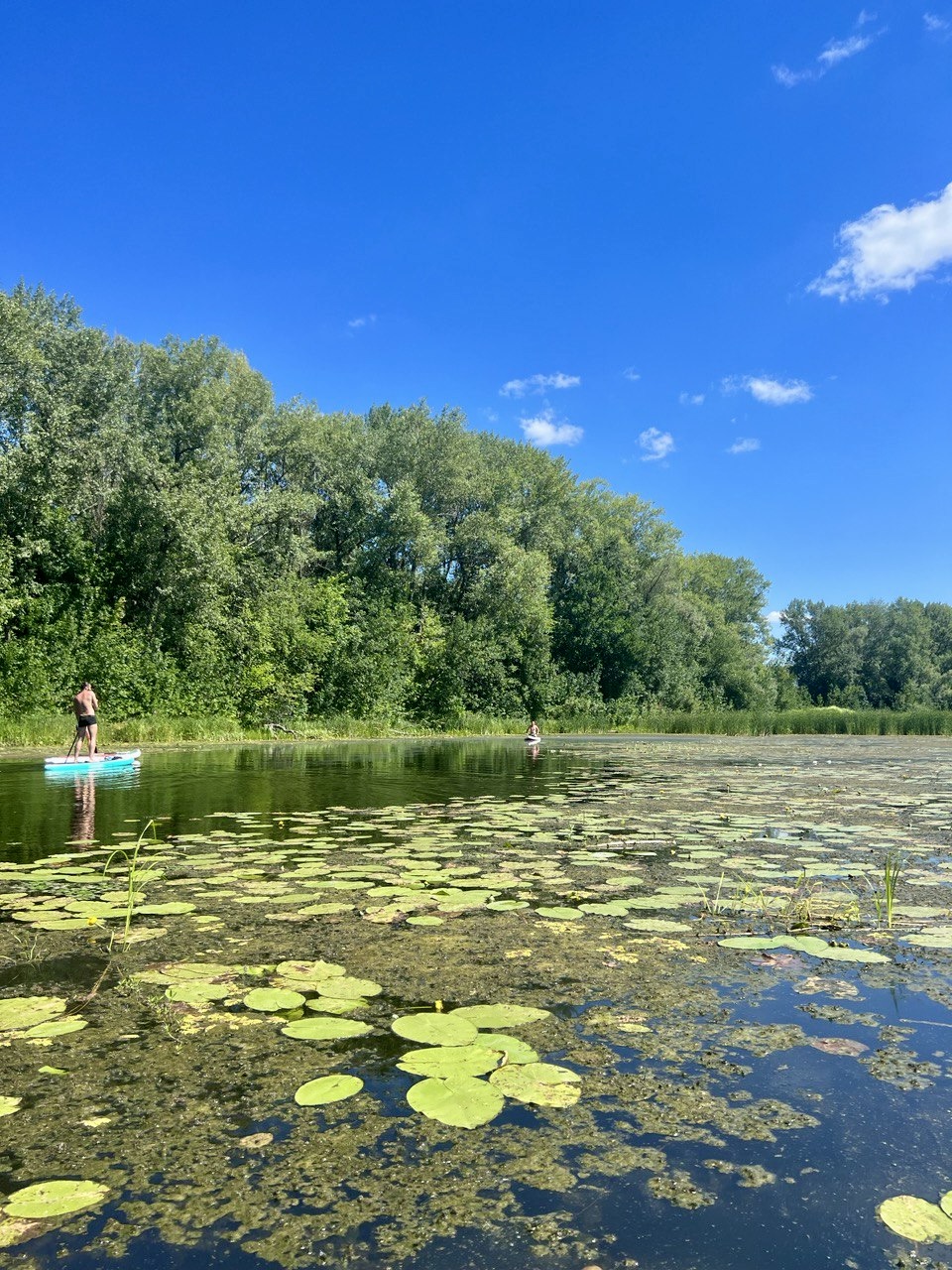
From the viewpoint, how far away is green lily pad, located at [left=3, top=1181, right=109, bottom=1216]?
5.27 feet

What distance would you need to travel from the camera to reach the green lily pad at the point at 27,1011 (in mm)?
2570

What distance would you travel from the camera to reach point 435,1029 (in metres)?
2.48

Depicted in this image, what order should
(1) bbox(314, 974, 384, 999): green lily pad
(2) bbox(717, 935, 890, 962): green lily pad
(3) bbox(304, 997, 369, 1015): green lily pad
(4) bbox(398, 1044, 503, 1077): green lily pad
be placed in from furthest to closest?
(2) bbox(717, 935, 890, 962): green lily pad < (1) bbox(314, 974, 384, 999): green lily pad < (3) bbox(304, 997, 369, 1015): green lily pad < (4) bbox(398, 1044, 503, 1077): green lily pad

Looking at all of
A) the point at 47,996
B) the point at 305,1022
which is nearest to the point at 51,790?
the point at 47,996

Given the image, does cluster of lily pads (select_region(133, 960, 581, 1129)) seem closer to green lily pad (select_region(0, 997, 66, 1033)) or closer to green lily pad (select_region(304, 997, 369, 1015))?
green lily pad (select_region(304, 997, 369, 1015))

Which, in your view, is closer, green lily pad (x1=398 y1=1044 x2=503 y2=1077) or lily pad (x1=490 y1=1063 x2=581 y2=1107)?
lily pad (x1=490 y1=1063 x2=581 y2=1107)

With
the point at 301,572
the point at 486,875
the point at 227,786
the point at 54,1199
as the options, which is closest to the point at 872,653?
the point at 301,572

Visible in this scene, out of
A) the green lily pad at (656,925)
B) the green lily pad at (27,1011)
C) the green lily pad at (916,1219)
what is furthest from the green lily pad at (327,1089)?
the green lily pad at (656,925)

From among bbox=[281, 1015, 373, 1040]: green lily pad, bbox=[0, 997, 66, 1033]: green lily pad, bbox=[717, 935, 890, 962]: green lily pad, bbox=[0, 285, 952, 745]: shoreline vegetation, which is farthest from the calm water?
bbox=[0, 285, 952, 745]: shoreline vegetation

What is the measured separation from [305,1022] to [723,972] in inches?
65.9

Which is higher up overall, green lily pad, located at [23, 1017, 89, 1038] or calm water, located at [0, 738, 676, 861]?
green lily pad, located at [23, 1017, 89, 1038]

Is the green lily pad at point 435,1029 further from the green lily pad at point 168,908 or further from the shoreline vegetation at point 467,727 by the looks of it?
the shoreline vegetation at point 467,727

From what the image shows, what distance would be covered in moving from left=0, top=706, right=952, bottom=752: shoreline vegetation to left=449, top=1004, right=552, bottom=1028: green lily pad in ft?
56.6

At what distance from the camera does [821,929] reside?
381cm
